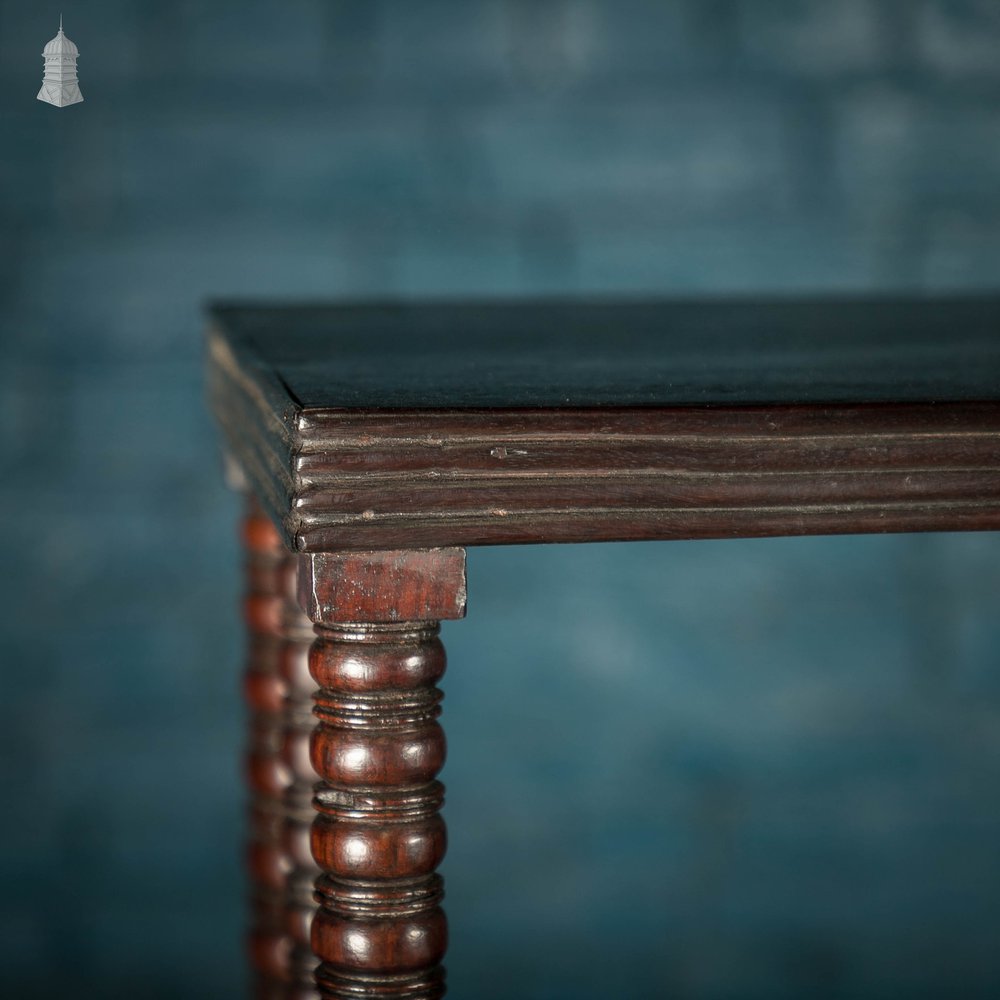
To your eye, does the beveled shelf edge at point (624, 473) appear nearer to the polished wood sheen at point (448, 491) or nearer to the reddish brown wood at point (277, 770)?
the polished wood sheen at point (448, 491)

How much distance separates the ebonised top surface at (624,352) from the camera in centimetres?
80

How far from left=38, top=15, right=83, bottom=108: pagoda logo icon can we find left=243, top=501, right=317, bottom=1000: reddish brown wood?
79 centimetres

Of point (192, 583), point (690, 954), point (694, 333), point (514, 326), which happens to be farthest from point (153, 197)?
point (690, 954)

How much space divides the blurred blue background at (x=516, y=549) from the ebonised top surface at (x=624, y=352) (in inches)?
25.7

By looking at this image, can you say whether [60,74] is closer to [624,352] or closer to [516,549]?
[516,549]

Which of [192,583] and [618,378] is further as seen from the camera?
[192,583]

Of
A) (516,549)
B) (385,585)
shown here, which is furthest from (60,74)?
(385,585)

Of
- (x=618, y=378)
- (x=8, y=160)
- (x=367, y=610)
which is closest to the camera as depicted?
(x=367, y=610)

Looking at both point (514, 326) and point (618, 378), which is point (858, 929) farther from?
point (618, 378)

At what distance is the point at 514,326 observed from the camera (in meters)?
1.32

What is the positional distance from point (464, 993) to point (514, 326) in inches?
50.8

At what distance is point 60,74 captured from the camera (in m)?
1.86

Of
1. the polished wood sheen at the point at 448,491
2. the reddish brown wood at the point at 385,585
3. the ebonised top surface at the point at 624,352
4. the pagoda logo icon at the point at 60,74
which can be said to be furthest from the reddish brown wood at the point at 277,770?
the pagoda logo icon at the point at 60,74

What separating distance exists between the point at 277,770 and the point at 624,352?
0.51 metres
